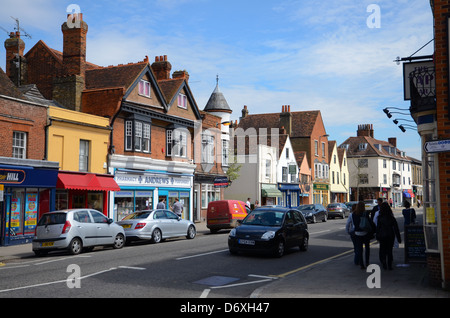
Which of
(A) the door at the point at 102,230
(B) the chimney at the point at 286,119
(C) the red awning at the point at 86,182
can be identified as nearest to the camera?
(A) the door at the point at 102,230

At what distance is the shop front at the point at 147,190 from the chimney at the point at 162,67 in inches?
316

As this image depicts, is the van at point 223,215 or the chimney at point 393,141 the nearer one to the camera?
the van at point 223,215

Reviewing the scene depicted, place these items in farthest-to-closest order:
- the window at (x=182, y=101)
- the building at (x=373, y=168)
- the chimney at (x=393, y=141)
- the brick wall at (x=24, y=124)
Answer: the chimney at (x=393, y=141) → the building at (x=373, y=168) → the window at (x=182, y=101) → the brick wall at (x=24, y=124)

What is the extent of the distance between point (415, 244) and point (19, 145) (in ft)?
56.4

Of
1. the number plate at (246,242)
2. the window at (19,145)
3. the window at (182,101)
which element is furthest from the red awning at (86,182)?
the number plate at (246,242)

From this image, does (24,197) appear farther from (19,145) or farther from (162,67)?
(162,67)

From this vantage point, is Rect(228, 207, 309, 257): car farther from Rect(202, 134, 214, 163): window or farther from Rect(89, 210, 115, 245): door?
Rect(202, 134, 214, 163): window

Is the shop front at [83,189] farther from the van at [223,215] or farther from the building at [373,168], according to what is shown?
the building at [373,168]

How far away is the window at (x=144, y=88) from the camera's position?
28492 millimetres

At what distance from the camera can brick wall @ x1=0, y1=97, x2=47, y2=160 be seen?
19750mm

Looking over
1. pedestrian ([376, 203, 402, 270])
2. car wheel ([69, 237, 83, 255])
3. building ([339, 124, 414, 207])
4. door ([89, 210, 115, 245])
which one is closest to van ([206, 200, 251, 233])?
door ([89, 210, 115, 245])

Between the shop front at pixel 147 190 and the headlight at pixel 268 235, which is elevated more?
the shop front at pixel 147 190
